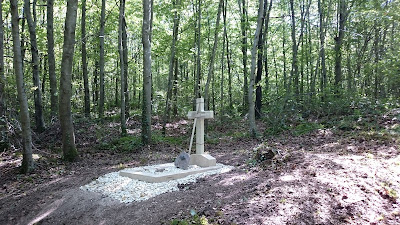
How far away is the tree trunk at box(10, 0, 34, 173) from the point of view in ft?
23.8

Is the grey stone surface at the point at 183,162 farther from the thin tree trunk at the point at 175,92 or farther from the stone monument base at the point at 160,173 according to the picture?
the thin tree trunk at the point at 175,92

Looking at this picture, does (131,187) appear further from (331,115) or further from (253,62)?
(331,115)

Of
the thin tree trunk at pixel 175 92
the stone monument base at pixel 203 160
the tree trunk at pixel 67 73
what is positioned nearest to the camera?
the stone monument base at pixel 203 160

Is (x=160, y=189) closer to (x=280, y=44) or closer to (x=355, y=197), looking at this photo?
(x=355, y=197)

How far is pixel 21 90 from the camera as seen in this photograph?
743cm

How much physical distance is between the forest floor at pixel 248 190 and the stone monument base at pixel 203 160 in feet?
2.46

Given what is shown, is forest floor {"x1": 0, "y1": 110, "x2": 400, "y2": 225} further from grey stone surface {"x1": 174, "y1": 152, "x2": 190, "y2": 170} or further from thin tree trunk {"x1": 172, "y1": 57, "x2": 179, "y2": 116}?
thin tree trunk {"x1": 172, "y1": 57, "x2": 179, "y2": 116}

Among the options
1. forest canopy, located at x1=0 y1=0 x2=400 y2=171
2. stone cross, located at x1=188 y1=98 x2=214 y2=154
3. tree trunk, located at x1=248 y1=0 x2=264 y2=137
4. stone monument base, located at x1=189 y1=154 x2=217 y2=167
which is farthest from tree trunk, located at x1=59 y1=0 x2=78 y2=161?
tree trunk, located at x1=248 y1=0 x2=264 y2=137

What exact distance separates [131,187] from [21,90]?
14.3ft

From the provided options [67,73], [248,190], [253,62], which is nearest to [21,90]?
[67,73]

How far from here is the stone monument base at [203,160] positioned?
7230 millimetres

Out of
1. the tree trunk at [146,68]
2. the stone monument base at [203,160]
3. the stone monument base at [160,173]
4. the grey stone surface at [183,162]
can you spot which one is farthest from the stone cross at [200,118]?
the tree trunk at [146,68]

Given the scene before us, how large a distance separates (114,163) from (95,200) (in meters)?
3.47

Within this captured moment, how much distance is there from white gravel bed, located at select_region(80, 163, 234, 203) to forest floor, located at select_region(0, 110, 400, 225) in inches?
9.1
